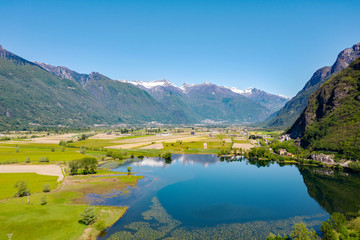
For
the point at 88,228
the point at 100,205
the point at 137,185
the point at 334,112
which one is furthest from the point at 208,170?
the point at 334,112

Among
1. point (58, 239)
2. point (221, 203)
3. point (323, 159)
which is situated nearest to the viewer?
point (58, 239)

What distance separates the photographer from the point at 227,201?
70500mm

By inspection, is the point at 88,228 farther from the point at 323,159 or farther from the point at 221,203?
the point at 323,159

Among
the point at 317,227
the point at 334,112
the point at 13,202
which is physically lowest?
the point at 317,227

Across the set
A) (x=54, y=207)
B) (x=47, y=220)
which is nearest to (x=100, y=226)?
(x=47, y=220)

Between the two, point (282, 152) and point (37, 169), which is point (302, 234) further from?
point (282, 152)

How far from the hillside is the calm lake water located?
23.5 m

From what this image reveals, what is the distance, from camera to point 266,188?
86.3 meters

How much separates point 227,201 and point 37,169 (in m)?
87.9

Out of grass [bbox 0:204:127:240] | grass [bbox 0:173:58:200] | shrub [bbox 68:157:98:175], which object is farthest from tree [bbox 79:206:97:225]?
shrub [bbox 68:157:98:175]

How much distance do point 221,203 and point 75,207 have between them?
42002 millimetres

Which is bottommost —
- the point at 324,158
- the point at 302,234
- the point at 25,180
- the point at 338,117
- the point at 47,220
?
the point at 47,220

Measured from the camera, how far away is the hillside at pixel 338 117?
124562 mm

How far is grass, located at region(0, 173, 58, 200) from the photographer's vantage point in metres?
70.9
